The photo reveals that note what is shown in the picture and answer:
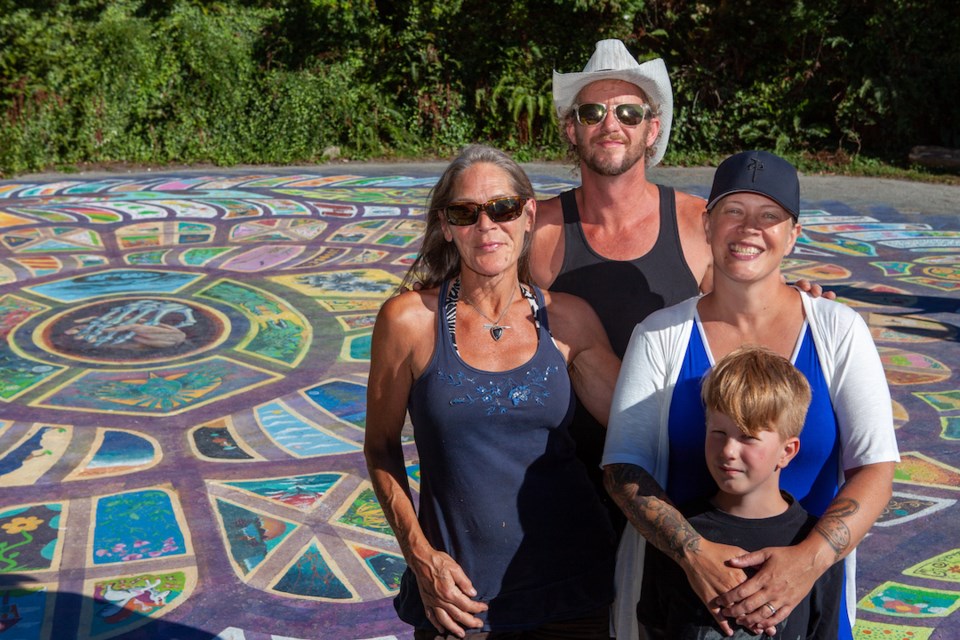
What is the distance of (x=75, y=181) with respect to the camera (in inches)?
545

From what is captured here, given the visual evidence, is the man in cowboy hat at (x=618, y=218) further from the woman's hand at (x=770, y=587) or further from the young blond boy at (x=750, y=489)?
the woman's hand at (x=770, y=587)

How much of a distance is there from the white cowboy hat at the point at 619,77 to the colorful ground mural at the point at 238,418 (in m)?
2.10

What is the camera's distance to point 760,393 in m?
1.98

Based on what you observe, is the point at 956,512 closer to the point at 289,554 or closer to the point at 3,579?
the point at 289,554

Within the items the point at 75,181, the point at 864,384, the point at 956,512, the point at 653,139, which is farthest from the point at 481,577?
the point at 75,181

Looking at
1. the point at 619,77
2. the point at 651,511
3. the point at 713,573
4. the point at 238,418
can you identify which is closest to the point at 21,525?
the point at 238,418

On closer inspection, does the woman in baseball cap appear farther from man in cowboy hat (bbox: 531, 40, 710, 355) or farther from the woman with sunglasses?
man in cowboy hat (bbox: 531, 40, 710, 355)

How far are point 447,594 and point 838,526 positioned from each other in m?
0.84

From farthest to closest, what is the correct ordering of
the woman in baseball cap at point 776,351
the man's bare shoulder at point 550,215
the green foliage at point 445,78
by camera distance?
the green foliage at point 445,78 < the man's bare shoulder at point 550,215 < the woman in baseball cap at point 776,351

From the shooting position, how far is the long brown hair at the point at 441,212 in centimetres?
242

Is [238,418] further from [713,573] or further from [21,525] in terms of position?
[713,573]

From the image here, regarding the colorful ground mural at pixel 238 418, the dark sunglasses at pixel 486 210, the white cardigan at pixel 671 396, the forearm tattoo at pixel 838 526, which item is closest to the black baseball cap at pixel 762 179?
the white cardigan at pixel 671 396

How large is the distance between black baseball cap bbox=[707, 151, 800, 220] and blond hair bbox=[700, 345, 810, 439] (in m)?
0.35

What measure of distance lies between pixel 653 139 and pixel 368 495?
2705mm
